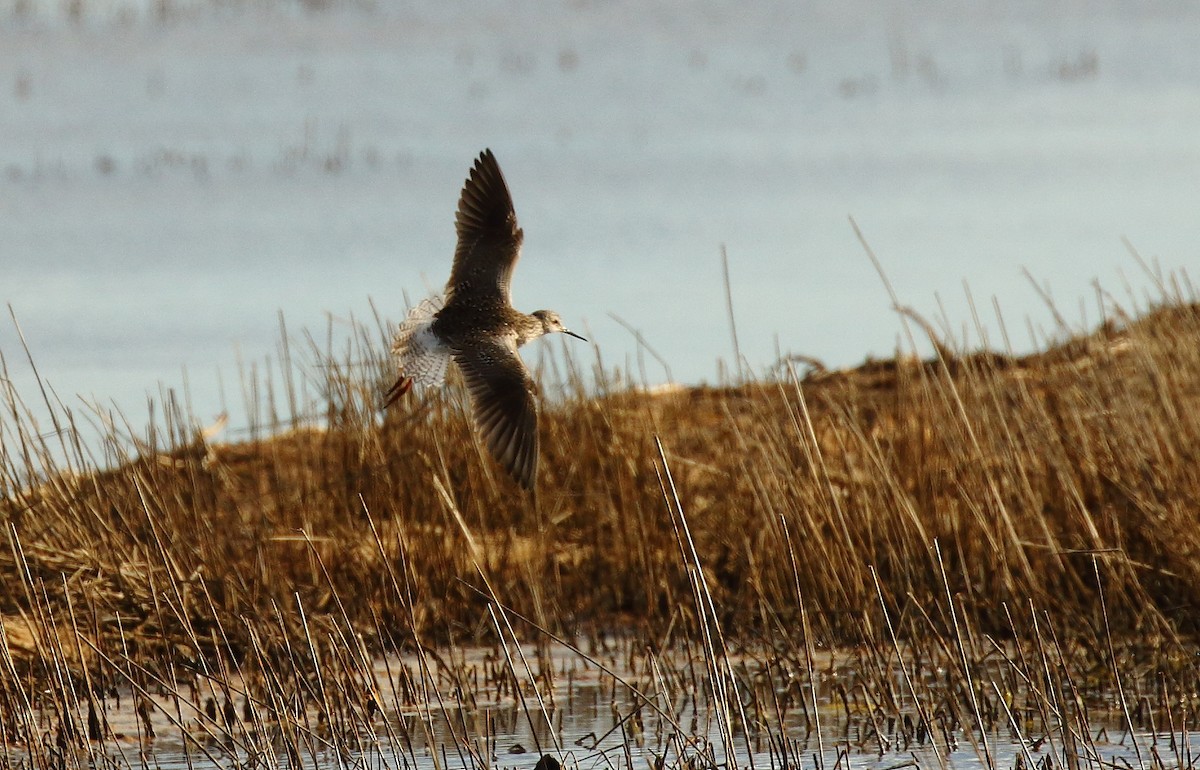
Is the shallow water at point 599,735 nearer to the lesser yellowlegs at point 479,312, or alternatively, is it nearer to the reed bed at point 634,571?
the reed bed at point 634,571

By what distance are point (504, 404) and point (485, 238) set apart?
0.62 m

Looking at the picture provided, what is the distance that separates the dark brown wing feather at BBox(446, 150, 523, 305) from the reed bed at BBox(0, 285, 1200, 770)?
801 mm

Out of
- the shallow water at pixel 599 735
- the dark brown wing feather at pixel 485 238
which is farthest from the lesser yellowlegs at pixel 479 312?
the shallow water at pixel 599 735

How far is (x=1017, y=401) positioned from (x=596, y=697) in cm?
212

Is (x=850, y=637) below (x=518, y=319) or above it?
below

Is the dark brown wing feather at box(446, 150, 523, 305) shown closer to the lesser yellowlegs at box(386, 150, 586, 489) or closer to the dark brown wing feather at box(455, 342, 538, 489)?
the lesser yellowlegs at box(386, 150, 586, 489)

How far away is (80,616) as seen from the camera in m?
5.21

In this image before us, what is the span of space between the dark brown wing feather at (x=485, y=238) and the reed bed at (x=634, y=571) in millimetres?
801

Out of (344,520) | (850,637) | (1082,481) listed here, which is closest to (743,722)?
(850,637)

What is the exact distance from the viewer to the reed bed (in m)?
4.13

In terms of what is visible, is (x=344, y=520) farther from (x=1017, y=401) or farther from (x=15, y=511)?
(x=1017, y=401)

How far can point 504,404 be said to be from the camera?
15.9 feet

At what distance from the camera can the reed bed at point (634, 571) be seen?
413 centimetres

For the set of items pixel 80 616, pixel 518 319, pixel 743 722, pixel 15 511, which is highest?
pixel 518 319
